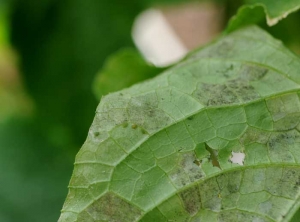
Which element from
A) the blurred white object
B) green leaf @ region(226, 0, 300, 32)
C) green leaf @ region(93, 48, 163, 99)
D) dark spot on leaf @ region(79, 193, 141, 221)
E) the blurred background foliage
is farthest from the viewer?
the blurred white object

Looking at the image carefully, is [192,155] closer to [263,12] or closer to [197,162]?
[197,162]

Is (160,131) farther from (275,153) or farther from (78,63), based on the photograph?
(78,63)

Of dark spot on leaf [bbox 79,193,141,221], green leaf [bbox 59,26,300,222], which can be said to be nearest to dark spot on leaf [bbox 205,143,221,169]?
green leaf [bbox 59,26,300,222]

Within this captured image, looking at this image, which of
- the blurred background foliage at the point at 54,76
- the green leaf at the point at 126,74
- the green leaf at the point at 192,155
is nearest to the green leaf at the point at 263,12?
the green leaf at the point at 192,155

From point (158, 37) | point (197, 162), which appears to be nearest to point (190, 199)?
point (197, 162)

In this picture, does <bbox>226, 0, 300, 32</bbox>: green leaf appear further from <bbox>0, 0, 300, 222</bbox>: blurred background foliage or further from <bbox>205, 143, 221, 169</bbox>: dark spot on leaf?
<bbox>0, 0, 300, 222</bbox>: blurred background foliage

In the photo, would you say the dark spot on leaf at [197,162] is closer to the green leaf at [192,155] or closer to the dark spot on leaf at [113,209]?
the green leaf at [192,155]
